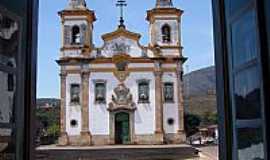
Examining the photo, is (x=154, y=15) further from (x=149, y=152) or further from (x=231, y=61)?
(x=231, y=61)

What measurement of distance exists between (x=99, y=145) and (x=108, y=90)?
3617 millimetres

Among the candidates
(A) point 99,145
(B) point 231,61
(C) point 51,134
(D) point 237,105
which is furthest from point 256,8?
(C) point 51,134

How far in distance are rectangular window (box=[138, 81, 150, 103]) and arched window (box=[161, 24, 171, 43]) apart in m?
3.27

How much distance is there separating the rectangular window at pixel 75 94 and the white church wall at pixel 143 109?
3214mm

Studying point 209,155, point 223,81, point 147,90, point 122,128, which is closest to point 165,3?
point 147,90

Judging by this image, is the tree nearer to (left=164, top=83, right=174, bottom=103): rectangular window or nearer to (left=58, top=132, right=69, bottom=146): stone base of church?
(left=164, top=83, right=174, bottom=103): rectangular window

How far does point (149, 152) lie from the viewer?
20062mm

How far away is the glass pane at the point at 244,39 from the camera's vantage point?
2047mm

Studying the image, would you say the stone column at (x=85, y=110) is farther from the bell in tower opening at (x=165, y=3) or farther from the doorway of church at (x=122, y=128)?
the bell in tower opening at (x=165, y=3)

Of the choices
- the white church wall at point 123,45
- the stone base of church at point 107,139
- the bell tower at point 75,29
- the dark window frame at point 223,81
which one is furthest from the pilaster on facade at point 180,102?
the dark window frame at point 223,81

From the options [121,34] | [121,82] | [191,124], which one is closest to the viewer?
[121,82]

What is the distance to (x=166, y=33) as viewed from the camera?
27.0 metres

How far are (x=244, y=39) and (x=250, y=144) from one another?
0.57m

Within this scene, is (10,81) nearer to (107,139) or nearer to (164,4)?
(107,139)
